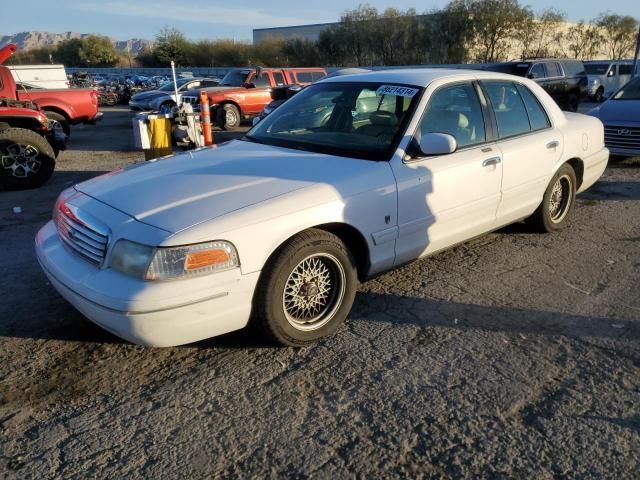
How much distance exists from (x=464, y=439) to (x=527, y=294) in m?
1.85

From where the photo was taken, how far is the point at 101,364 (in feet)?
10.3

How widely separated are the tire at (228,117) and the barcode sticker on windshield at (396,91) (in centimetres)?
1183

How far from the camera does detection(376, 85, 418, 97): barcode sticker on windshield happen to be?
3.99 m

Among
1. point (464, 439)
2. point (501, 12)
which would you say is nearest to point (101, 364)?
point (464, 439)

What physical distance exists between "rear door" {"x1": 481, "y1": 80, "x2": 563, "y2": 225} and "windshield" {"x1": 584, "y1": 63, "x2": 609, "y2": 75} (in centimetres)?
2349

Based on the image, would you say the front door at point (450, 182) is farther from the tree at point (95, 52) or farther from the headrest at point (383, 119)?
the tree at point (95, 52)

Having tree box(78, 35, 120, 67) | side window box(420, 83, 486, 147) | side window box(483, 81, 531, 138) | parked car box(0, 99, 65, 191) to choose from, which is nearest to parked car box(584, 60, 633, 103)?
side window box(483, 81, 531, 138)

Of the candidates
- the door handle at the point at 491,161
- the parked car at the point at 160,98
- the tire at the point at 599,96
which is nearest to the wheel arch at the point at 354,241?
the door handle at the point at 491,161

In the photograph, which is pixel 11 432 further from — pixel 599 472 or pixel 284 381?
pixel 599 472

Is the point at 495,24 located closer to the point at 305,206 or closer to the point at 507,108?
the point at 507,108

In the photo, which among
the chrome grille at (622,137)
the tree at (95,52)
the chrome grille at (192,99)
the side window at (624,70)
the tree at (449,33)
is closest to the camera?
the chrome grille at (622,137)

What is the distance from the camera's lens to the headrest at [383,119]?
3.88 metres

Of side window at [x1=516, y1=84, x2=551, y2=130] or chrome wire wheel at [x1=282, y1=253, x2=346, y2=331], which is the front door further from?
side window at [x1=516, y1=84, x2=551, y2=130]

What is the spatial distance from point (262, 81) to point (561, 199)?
499 inches
